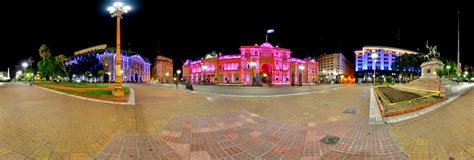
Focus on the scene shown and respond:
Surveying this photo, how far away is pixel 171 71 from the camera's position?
113125mm

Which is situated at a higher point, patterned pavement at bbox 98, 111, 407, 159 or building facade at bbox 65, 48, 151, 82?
building facade at bbox 65, 48, 151, 82

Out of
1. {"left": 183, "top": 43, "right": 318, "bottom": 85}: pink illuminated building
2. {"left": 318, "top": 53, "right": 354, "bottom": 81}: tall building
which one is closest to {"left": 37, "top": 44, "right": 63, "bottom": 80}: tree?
{"left": 183, "top": 43, "right": 318, "bottom": 85}: pink illuminated building

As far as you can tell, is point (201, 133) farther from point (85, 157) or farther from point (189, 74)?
point (189, 74)

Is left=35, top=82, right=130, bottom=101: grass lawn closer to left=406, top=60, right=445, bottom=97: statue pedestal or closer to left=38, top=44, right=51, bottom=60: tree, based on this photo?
left=406, top=60, right=445, bottom=97: statue pedestal

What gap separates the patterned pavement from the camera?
3.61 meters

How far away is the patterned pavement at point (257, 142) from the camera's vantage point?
361 cm

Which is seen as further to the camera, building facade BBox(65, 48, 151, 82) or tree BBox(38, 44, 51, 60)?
building facade BBox(65, 48, 151, 82)

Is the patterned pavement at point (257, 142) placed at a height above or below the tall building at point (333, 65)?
below

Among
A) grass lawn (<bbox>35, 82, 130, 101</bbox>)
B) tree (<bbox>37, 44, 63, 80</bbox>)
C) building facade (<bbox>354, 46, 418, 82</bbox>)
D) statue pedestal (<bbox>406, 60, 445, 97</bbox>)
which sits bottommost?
grass lawn (<bbox>35, 82, 130, 101</bbox>)

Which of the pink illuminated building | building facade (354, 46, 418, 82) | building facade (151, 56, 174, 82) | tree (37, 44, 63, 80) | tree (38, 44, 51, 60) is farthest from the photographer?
building facade (354, 46, 418, 82)

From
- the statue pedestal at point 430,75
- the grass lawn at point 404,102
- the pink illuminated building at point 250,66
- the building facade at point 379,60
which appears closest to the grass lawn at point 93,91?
the grass lawn at point 404,102

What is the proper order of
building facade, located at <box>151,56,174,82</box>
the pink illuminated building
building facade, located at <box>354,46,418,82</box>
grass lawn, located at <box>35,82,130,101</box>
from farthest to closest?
building facade, located at <box>354,46,418,82</box> → building facade, located at <box>151,56,174,82</box> → the pink illuminated building → grass lawn, located at <box>35,82,130,101</box>

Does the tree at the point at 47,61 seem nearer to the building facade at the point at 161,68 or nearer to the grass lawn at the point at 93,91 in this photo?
the grass lawn at the point at 93,91

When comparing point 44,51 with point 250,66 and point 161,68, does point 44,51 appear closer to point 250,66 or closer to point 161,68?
point 250,66
